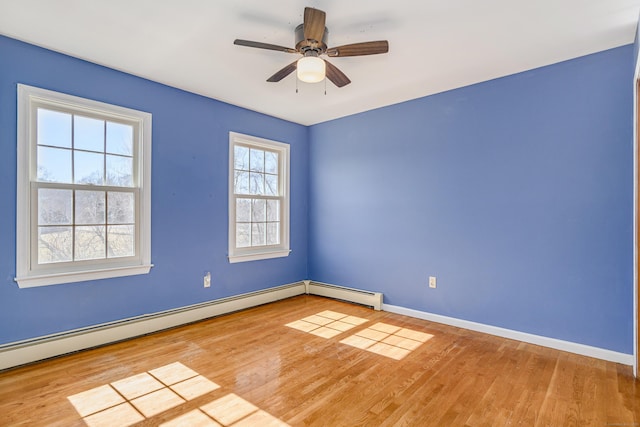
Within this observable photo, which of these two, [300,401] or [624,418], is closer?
[624,418]

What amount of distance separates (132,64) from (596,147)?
405 cm

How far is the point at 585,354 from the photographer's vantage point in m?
2.74

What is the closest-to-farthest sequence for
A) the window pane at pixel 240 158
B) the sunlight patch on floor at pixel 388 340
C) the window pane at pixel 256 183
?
1. the sunlight patch on floor at pixel 388 340
2. the window pane at pixel 240 158
3. the window pane at pixel 256 183

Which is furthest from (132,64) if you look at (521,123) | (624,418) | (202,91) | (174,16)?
(624,418)

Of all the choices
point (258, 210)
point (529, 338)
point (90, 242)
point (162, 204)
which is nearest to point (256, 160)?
point (258, 210)

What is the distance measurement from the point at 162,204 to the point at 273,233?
1.61 meters

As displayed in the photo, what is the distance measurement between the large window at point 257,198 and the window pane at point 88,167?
53.7 inches

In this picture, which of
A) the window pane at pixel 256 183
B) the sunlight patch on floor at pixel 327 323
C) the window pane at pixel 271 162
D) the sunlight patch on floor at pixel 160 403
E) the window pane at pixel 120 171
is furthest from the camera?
the window pane at pixel 271 162

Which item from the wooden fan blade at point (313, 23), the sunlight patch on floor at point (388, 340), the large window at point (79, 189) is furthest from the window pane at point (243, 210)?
the wooden fan blade at point (313, 23)

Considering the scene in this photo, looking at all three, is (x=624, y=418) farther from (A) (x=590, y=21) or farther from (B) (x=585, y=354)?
(A) (x=590, y=21)

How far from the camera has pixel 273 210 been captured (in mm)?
4621

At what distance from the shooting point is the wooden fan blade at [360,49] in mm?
2218

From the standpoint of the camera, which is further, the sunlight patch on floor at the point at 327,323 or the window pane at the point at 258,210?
the window pane at the point at 258,210

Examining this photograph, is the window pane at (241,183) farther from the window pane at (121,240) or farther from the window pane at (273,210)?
the window pane at (121,240)
